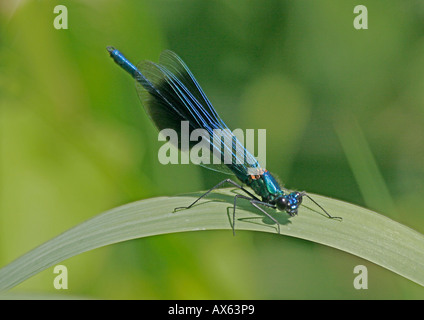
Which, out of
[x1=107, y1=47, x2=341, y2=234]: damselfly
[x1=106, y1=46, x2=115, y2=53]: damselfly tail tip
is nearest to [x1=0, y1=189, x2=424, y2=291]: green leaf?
[x1=107, y1=47, x2=341, y2=234]: damselfly

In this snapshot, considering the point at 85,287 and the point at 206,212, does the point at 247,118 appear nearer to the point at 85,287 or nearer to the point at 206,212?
Answer: the point at 206,212

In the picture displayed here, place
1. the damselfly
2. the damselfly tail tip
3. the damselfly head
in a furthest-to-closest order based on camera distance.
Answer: the damselfly tail tip
the damselfly
the damselfly head

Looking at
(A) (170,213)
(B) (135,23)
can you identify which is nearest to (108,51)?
(B) (135,23)

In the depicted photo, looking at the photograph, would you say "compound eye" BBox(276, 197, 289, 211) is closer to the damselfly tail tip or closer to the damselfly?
the damselfly

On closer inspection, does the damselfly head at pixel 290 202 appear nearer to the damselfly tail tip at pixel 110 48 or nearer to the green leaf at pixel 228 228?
the green leaf at pixel 228 228

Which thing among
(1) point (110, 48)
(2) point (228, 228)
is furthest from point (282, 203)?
(1) point (110, 48)

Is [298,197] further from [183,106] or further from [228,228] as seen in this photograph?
[183,106]

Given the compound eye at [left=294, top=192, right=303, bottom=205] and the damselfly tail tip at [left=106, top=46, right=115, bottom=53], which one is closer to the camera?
the compound eye at [left=294, top=192, right=303, bottom=205]
